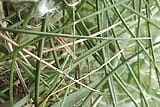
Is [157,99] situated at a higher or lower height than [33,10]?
lower

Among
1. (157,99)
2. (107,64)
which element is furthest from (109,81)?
(157,99)

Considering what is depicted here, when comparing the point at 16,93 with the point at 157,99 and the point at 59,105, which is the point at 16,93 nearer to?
the point at 59,105

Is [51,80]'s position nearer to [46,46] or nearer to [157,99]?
[46,46]

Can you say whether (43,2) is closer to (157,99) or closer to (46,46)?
(46,46)

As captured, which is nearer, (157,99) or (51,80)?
(51,80)

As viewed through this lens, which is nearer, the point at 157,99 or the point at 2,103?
the point at 2,103

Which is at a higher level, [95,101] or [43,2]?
[43,2]

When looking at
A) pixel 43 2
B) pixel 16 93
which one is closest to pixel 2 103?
pixel 16 93

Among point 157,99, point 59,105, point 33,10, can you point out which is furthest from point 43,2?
point 157,99
